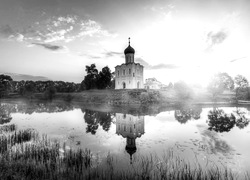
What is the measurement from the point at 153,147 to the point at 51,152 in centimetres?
718

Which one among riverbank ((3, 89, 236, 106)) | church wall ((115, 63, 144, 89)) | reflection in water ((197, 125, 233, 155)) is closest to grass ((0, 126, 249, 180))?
reflection in water ((197, 125, 233, 155))

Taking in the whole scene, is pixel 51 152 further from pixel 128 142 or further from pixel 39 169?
pixel 128 142

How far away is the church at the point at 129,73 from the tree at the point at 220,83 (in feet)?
94.9

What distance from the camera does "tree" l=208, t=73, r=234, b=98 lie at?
61688mm

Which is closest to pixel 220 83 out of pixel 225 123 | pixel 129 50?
pixel 129 50

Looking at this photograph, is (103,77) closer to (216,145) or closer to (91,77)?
(91,77)

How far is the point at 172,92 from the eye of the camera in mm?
58625

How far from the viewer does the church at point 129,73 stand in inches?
2311

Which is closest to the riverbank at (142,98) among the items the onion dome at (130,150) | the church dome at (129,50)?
the church dome at (129,50)

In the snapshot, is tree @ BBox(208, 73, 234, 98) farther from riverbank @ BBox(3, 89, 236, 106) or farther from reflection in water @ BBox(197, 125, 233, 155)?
reflection in water @ BBox(197, 125, 233, 155)

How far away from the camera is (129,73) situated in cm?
5944

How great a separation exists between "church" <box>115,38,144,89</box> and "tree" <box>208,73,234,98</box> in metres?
28.9

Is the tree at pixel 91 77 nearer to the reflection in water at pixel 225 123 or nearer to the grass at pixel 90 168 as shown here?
the reflection in water at pixel 225 123

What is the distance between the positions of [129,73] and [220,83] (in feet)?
127
